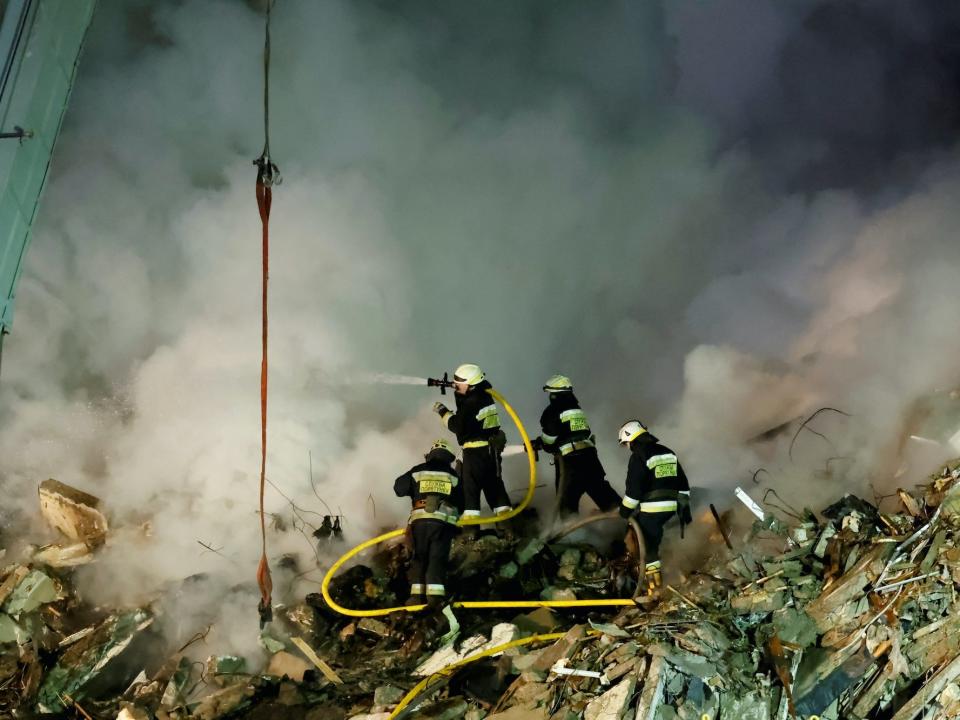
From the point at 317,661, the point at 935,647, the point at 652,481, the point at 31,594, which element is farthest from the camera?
the point at 31,594

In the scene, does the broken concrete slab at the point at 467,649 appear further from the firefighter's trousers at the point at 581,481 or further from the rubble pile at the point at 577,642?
the firefighter's trousers at the point at 581,481

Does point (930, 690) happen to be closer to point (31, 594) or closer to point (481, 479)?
point (481, 479)

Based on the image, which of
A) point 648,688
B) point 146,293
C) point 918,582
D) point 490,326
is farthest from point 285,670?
point 490,326

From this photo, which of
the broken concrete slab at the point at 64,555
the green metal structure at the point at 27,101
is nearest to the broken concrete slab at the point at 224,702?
the broken concrete slab at the point at 64,555

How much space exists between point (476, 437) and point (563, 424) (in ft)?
2.93

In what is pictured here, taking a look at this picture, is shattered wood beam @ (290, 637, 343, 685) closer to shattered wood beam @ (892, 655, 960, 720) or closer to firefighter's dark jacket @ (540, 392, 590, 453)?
firefighter's dark jacket @ (540, 392, 590, 453)

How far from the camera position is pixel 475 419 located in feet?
21.9

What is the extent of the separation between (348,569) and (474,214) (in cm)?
813

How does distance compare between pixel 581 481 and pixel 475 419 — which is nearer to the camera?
pixel 475 419

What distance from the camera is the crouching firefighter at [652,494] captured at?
5.74m

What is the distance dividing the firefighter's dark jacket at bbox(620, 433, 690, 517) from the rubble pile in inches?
26.3

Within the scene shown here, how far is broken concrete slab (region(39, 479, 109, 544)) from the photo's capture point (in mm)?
7387

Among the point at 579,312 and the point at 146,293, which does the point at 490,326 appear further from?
the point at 146,293

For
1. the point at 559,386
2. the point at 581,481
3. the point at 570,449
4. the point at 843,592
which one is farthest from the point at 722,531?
the point at 559,386
